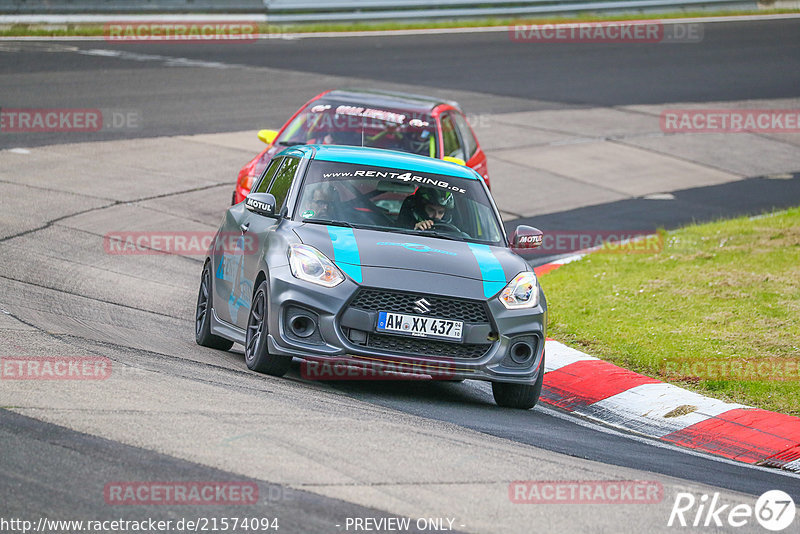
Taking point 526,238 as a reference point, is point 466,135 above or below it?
above

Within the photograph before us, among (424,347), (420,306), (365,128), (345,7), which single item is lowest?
(424,347)

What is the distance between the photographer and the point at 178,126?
66.8 feet

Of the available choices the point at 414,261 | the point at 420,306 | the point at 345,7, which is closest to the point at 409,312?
the point at 420,306

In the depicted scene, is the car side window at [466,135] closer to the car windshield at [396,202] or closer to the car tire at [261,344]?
the car windshield at [396,202]

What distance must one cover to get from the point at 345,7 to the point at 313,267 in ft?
83.2

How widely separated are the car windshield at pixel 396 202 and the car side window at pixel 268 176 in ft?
2.44

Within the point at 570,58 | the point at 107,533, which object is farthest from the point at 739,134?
the point at 107,533

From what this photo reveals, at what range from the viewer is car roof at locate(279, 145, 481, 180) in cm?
944

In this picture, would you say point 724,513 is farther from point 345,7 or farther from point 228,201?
point 345,7

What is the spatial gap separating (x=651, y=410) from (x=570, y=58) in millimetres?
23373

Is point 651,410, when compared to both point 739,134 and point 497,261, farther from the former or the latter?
point 739,134

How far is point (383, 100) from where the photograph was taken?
48.2 feet

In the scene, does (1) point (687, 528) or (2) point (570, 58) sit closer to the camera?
(1) point (687, 528)

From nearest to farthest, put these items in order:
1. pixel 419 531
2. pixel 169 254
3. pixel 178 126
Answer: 1. pixel 419 531
2. pixel 169 254
3. pixel 178 126
